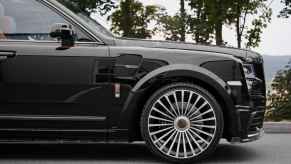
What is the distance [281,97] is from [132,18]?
904 centimetres

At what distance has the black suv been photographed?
594 cm

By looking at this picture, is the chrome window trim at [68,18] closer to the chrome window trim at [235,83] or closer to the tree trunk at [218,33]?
the chrome window trim at [235,83]

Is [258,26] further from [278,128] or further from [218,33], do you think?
[278,128]

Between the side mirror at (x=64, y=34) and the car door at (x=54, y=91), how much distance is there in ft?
0.20

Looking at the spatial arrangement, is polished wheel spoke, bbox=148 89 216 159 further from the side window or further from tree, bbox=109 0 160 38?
tree, bbox=109 0 160 38

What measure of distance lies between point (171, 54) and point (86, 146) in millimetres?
1994

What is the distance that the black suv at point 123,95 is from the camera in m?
5.94

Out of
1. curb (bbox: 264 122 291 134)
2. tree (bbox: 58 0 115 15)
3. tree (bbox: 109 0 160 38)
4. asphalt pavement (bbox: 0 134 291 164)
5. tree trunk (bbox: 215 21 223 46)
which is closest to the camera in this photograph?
asphalt pavement (bbox: 0 134 291 164)

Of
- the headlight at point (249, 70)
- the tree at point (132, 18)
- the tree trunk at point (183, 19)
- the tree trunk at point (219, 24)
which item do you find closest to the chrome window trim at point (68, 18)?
the headlight at point (249, 70)

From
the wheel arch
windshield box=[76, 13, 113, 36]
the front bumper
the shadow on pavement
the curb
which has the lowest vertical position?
the curb

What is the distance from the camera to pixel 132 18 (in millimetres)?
19484

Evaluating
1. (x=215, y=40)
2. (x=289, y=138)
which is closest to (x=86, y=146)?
(x=289, y=138)

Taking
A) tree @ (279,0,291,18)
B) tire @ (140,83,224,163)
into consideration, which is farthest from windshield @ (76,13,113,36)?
tree @ (279,0,291,18)

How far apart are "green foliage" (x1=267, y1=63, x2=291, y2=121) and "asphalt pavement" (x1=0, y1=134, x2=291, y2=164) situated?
9.60 feet
